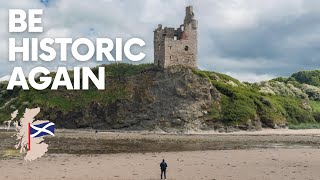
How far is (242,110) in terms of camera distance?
94.6 metres

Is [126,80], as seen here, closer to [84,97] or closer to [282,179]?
[84,97]

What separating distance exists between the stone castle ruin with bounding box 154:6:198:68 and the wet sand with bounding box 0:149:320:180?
192ft

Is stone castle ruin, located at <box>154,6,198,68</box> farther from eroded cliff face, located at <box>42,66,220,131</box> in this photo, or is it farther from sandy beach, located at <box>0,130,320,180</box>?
sandy beach, located at <box>0,130,320,180</box>

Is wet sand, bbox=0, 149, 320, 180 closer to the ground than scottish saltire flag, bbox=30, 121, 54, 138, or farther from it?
closer to the ground

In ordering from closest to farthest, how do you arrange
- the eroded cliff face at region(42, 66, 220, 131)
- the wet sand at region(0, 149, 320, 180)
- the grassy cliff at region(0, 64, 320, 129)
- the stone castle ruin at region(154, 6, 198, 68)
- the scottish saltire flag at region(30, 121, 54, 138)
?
the scottish saltire flag at region(30, 121, 54, 138) < the wet sand at region(0, 149, 320, 180) < the eroded cliff face at region(42, 66, 220, 131) < the grassy cliff at region(0, 64, 320, 129) < the stone castle ruin at region(154, 6, 198, 68)

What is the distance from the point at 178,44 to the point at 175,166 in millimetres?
71789

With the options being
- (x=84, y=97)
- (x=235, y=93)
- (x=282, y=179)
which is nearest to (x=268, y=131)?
(x=235, y=93)

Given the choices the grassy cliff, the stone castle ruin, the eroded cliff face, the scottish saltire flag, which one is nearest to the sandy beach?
the scottish saltire flag

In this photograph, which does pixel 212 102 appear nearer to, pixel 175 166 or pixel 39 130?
pixel 175 166

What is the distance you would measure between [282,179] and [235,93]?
237 feet

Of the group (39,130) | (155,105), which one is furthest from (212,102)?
(39,130)

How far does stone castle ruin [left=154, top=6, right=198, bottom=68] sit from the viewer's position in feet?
341

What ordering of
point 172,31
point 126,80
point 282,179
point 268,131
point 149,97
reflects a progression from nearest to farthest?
1. point 282,179
2. point 268,131
3. point 149,97
4. point 126,80
5. point 172,31

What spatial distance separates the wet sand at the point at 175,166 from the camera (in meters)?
31.3
